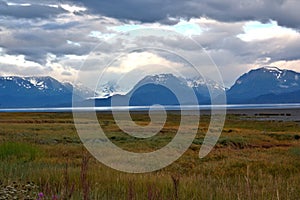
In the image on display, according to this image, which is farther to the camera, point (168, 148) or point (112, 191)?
point (168, 148)

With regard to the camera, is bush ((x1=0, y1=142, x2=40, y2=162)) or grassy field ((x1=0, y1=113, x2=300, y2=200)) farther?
bush ((x1=0, y1=142, x2=40, y2=162))

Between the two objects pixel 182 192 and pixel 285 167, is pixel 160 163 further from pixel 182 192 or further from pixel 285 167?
pixel 182 192

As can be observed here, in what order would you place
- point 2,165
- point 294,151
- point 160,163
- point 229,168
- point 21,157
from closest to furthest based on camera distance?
point 2,165 < point 21,157 < point 229,168 < point 160,163 < point 294,151

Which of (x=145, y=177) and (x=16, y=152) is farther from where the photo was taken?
(x=16, y=152)

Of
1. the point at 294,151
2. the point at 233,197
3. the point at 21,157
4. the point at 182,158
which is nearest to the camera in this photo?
the point at 233,197

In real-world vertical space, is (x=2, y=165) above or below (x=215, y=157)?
above

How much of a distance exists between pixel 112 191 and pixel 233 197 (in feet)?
7.87

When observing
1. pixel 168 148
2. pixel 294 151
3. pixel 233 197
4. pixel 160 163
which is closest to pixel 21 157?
pixel 160 163

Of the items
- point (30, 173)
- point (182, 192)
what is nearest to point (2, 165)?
point (30, 173)

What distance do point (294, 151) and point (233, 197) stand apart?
18850 millimetres

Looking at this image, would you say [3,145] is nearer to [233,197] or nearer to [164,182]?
[164,182]

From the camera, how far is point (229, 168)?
→ 18469mm

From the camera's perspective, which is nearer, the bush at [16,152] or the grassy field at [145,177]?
the grassy field at [145,177]

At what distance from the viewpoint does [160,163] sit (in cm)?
2062
